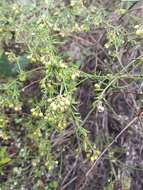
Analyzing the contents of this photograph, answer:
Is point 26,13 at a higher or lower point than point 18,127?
higher

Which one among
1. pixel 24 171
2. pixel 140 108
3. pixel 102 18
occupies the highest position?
pixel 102 18

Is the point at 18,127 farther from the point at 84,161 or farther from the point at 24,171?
the point at 84,161

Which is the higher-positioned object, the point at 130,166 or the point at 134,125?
the point at 134,125

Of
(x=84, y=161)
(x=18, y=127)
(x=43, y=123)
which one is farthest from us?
(x=18, y=127)

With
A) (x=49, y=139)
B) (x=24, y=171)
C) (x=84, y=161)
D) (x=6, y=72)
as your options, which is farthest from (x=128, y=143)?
(x=6, y=72)

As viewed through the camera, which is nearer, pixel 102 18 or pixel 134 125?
pixel 102 18

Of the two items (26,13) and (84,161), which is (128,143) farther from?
(26,13)

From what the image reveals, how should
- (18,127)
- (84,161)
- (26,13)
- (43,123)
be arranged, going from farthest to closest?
(18,127), (84,161), (26,13), (43,123)

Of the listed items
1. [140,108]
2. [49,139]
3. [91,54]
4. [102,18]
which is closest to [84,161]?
[49,139]

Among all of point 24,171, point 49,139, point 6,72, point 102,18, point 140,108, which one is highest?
point 102,18
